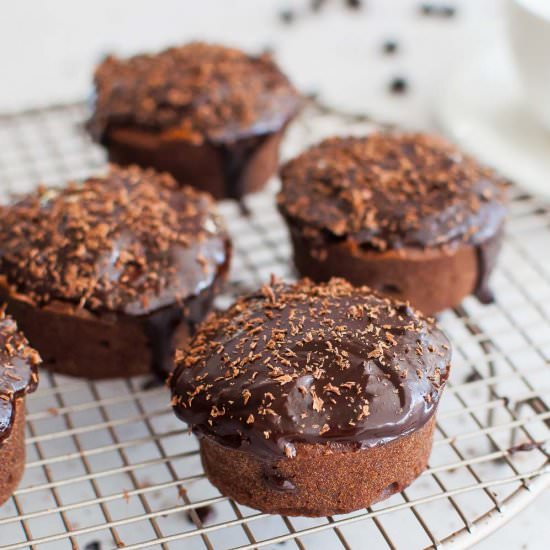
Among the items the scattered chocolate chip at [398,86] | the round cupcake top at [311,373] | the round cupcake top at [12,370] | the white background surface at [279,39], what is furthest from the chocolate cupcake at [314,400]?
the scattered chocolate chip at [398,86]

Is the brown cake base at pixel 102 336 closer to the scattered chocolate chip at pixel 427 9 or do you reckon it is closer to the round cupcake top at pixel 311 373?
the round cupcake top at pixel 311 373

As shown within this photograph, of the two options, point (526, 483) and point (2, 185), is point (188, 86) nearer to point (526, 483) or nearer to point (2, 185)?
point (2, 185)

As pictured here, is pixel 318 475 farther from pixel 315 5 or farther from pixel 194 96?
pixel 315 5

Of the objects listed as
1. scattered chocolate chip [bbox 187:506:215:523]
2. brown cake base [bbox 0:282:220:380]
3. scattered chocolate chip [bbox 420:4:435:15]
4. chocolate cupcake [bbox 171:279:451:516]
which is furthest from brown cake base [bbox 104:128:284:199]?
scattered chocolate chip [bbox 420:4:435:15]

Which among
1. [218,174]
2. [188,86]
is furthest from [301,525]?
[188,86]

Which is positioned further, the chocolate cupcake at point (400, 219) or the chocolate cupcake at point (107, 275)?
the chocolate cupcake at point (400, 219)

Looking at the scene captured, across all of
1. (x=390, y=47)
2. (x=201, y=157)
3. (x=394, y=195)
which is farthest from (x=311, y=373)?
(x=390, y=47)
